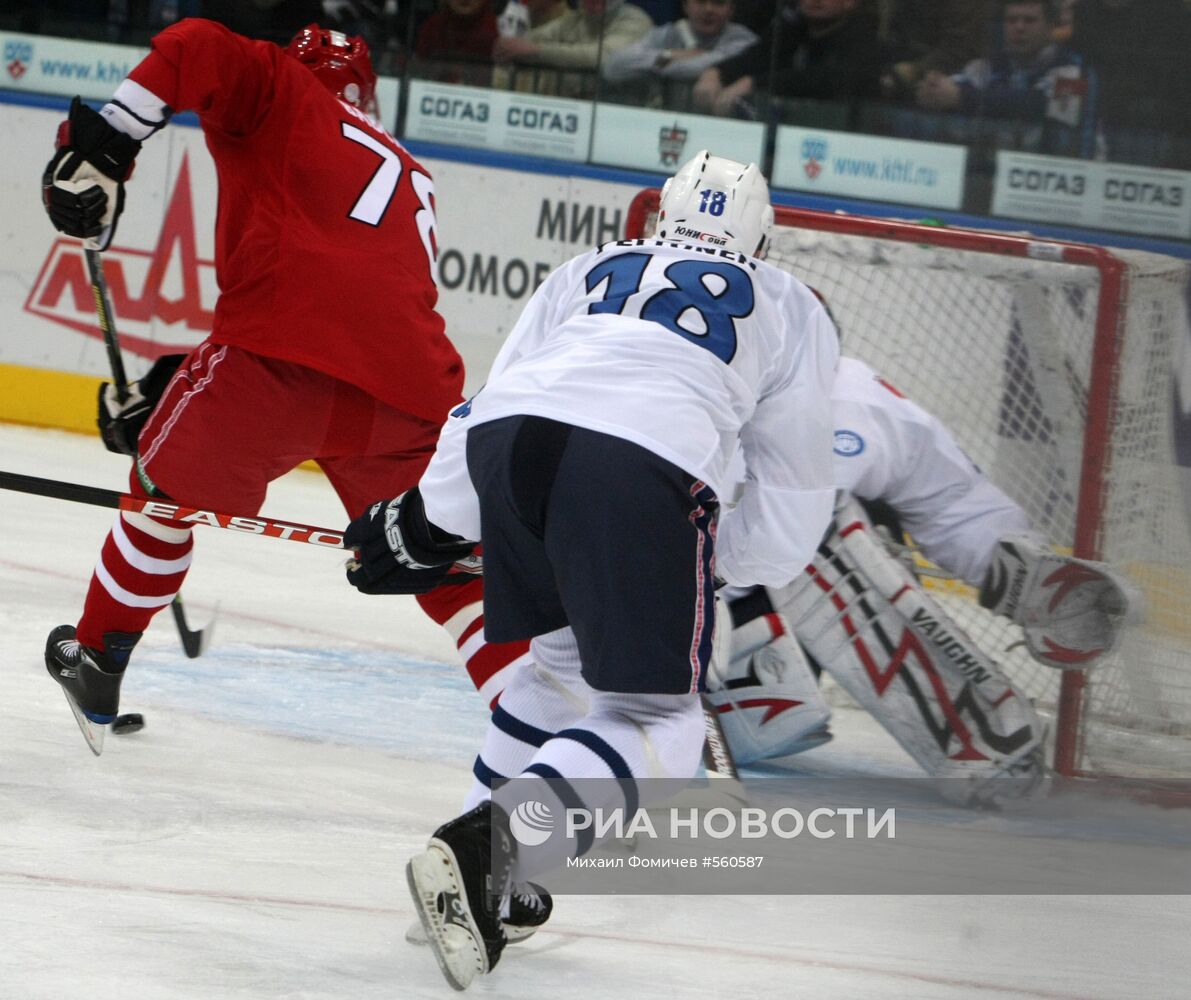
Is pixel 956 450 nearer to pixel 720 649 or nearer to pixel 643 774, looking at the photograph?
pixel 720 649

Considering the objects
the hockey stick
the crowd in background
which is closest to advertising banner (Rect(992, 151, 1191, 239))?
the crowd in background

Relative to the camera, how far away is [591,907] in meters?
1.98

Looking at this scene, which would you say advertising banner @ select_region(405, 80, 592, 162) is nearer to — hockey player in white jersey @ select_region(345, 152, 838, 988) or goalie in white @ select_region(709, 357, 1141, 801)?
goalie in white @ select_region(709, 357, 1141, 801)

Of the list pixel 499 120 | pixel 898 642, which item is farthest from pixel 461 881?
pixel 499 120

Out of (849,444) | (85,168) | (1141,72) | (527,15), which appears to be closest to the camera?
(85,168)

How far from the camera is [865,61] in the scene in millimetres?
4719

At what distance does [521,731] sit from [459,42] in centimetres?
364

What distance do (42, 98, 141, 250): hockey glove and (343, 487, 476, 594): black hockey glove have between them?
621mm

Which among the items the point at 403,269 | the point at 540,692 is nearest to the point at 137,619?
the point at 403,269

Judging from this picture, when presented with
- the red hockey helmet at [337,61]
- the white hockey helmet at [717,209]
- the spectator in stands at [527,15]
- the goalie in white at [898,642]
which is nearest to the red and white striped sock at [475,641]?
the goalie in white at [898,642]

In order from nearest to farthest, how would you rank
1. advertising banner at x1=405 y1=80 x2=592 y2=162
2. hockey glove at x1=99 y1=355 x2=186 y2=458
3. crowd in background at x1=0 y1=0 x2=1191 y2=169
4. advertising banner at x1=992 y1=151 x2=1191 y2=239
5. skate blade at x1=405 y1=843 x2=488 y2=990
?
1. skate blade at x1=405 y1=843 x2=488 y2=990
2. hockey glove at x1=99 y1=355 x2=186 y2=458
3. advertising banner at x1=992 y1=151 x2=1191 y2=239
4. crowd in background at x1=0 y1=0 x2=1191 y2=169
5. advertising banner at x1=405 y1=80 x2=592 y2=162

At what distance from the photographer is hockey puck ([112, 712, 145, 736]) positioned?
8.21ft

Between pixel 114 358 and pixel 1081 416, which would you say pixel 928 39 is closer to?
pixel 1081 416

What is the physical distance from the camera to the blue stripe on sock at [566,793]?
63.0 inches
